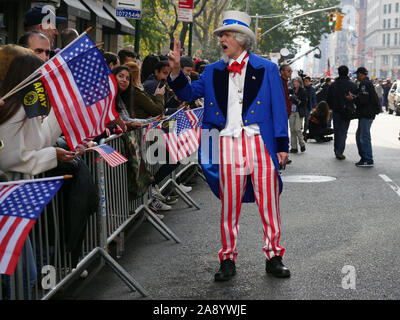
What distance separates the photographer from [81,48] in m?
4.32

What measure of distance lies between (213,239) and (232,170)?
1655 millimetres

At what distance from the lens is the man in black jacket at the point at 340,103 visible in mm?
15109

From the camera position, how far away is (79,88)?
4.38 m

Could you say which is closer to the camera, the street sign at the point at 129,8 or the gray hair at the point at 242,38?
the gray hair at the point at 242,38

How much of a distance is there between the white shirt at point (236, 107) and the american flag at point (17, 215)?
8.62 feet

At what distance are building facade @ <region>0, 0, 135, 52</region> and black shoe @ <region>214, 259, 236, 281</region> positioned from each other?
32.5ft

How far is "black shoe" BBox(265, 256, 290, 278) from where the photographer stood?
18.8 ft

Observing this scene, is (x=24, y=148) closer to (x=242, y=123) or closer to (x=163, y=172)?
(x=242, y=123)

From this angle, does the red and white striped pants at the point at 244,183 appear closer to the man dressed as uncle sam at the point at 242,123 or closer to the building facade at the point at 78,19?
the man dressed as uncle sam at the point at 242,123

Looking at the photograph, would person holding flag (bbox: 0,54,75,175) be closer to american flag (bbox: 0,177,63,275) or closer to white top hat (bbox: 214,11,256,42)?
american flag (bbox: 0,177,63,275)

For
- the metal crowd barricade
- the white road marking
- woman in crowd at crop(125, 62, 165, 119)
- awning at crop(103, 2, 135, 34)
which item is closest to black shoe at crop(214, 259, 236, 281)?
the metal crowd barricade

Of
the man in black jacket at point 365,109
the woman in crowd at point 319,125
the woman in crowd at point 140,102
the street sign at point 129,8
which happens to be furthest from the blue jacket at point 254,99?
the woman in crowd at point 319,125

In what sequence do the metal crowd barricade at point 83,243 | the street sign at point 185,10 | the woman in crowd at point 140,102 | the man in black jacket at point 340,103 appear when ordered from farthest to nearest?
the street sign at point 185,10, the man in black jacket at point 340,103, the woman in crowd at point 140,102, the metal crowd barricade at point 83,243
